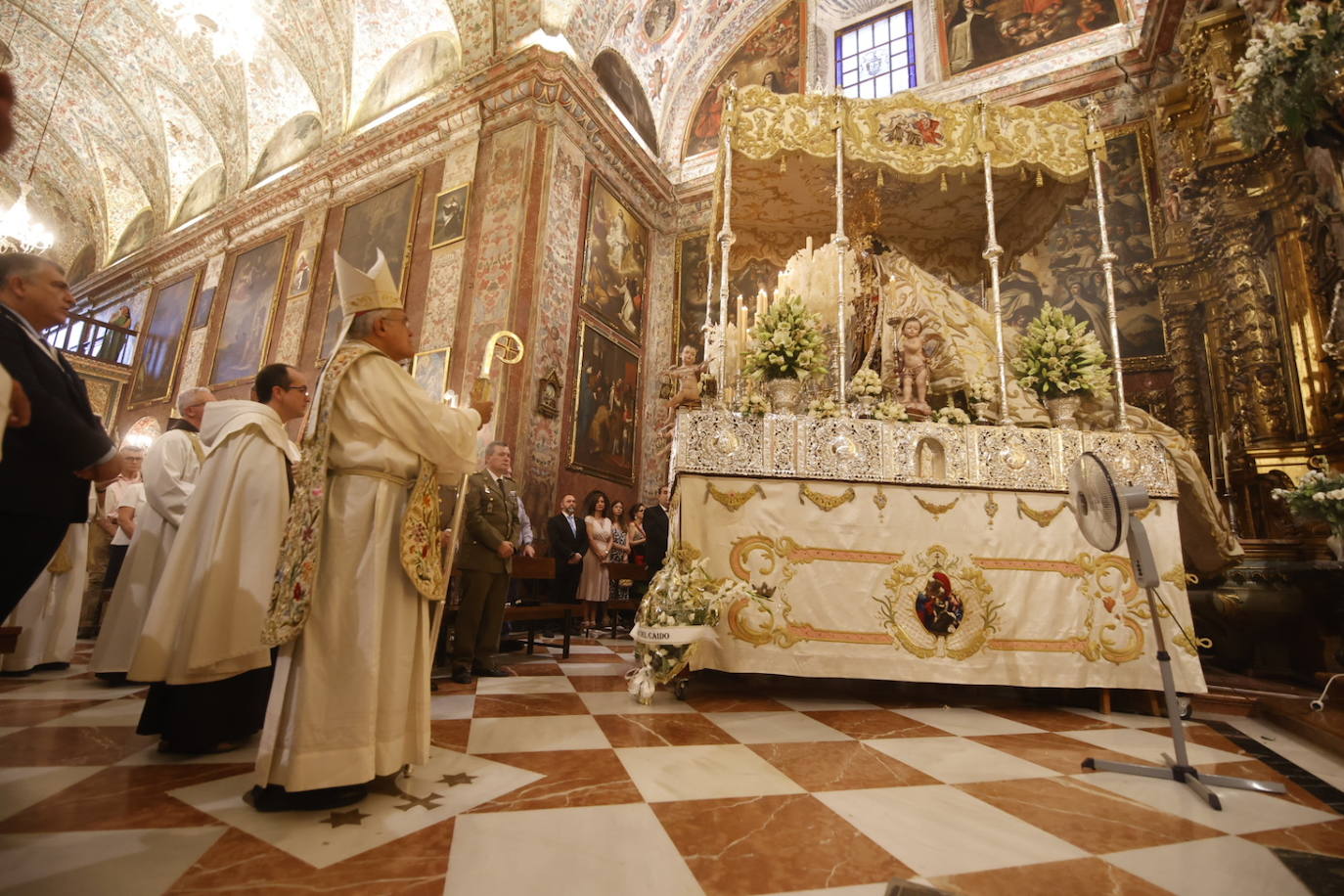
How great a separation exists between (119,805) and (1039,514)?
4.36 m

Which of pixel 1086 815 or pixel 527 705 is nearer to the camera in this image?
pixel 1086 815

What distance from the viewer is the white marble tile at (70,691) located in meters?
3.26

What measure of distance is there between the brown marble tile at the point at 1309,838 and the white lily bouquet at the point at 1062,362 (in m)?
2.85

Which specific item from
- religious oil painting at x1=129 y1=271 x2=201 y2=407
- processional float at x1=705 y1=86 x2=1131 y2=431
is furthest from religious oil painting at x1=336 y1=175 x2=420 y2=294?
processional float at x1=705 y1=86 x2=1131 y2=431

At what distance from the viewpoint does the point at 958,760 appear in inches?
95.3

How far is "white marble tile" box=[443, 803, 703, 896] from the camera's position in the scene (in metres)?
1.35

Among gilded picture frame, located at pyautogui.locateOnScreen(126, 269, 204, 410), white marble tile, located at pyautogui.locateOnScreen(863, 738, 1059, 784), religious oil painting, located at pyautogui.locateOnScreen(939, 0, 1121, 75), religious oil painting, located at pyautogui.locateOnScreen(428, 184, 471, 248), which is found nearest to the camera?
white marble tile, located at pyautogui.locateOnScreen(863, 738, 1059, 784)

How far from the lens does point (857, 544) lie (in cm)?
363

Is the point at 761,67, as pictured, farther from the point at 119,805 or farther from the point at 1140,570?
the point at 119,805

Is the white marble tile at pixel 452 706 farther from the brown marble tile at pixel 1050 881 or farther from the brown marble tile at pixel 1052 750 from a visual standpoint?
the brown marble tile at pixel 1052 750

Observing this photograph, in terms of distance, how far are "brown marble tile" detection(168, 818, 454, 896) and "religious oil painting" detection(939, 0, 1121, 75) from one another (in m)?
12.6

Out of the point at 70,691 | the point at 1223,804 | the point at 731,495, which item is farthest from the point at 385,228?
the point at 1223,804

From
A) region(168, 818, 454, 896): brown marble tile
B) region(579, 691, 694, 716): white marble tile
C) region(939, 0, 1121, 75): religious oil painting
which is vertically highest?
region(939, 0, 1121, 75): religious oil painting

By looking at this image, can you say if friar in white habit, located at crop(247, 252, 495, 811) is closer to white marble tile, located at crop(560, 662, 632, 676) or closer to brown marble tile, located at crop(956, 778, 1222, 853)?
brown marble tile, located at crop(956, 778, 1222, 853)
